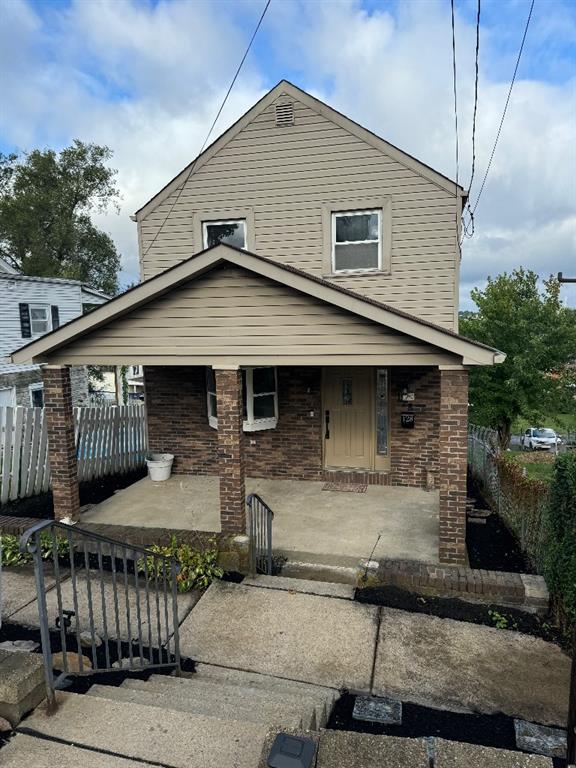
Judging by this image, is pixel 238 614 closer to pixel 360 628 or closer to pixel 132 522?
pixel 360 628

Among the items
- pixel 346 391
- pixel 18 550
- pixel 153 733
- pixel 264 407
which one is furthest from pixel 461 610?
pixel 18 550

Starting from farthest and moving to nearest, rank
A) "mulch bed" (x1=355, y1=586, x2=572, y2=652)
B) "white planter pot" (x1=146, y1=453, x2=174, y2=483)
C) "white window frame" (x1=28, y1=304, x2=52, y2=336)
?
"white window frame" (x1=28, y1=304, x2=52, y2=336) < "white planter pot" (x1=146, y1=453, x2=174, y2=483) < "mulch bed" (x1=355, y1=586, x2=572, y2=652)

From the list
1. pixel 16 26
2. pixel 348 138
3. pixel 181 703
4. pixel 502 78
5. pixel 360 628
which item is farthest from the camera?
pixel 348 138

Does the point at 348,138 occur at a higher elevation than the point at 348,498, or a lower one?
higher

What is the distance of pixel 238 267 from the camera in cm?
627

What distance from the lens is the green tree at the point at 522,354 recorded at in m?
20.3

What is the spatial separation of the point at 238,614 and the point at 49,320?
19.7 m

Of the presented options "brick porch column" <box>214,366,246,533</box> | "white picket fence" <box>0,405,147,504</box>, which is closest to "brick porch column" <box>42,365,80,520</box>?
"white picket fence" <box>0,405,147,504</box>

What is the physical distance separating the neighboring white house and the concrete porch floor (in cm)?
1281

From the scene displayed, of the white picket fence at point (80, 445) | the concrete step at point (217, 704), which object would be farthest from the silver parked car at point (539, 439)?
the concrete step at point (217, 704)

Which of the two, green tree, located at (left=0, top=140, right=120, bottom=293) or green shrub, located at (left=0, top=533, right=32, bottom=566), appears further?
green tree, located at (left=0, top=140, right=120, bottom=293)

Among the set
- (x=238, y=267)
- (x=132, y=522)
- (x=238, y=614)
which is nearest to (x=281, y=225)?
(x=238, y=267)

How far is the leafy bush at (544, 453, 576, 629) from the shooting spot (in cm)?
458

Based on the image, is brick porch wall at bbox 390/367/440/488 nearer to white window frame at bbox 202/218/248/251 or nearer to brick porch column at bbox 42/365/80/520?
white window frame at bbox 202/218/248/251
